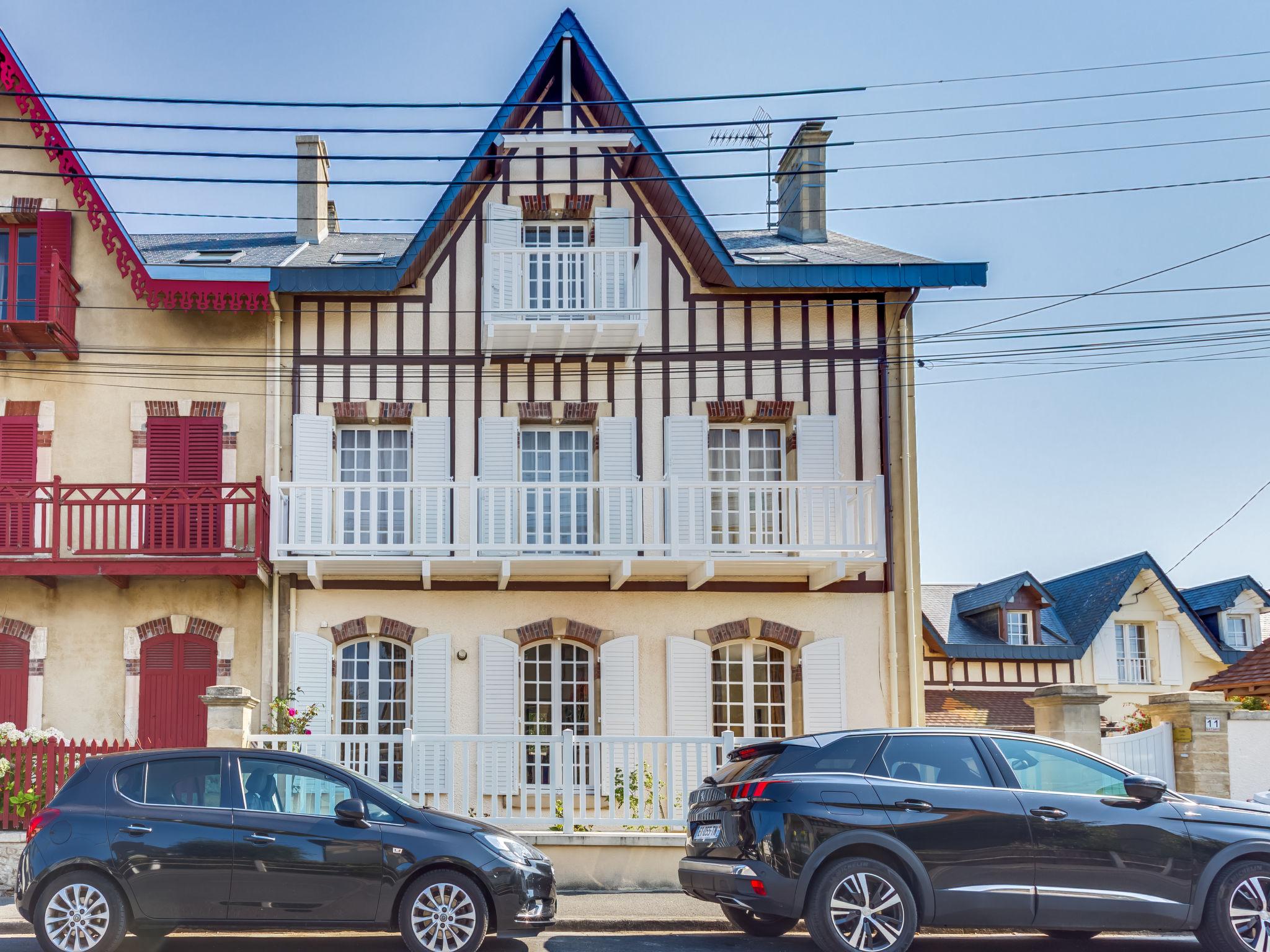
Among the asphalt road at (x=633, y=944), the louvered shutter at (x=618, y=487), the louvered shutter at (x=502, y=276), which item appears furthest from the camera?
the louvered shutter at (x=502, y=276)

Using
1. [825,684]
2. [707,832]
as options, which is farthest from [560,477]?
[707,832]

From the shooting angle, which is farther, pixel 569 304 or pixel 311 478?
pixel 569 304

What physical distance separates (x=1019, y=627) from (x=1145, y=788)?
26686 millimetres

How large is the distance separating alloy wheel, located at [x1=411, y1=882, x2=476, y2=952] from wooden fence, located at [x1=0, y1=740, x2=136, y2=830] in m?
5.24

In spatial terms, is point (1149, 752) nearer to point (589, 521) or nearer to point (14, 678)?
point (589, 521)

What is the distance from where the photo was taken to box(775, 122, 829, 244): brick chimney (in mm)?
20172

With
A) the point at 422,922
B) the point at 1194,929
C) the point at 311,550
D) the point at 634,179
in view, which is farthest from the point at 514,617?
the point at 1194,929

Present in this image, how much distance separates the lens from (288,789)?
9492 millimetres

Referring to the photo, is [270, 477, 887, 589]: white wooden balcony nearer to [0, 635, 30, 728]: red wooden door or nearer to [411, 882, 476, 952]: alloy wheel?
[0, 635, 30, 728]: red wooden door

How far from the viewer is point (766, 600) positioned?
57.2 feet

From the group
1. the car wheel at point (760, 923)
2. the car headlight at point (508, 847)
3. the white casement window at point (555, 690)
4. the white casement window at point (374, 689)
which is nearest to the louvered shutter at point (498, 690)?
the white casement window at point (555, 690)

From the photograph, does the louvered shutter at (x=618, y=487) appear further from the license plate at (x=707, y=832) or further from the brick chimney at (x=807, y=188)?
the license plate at (x=707, y=832)

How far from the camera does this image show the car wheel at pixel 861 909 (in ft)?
29.0

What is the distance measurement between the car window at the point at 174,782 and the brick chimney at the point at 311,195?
1204 centimetres
